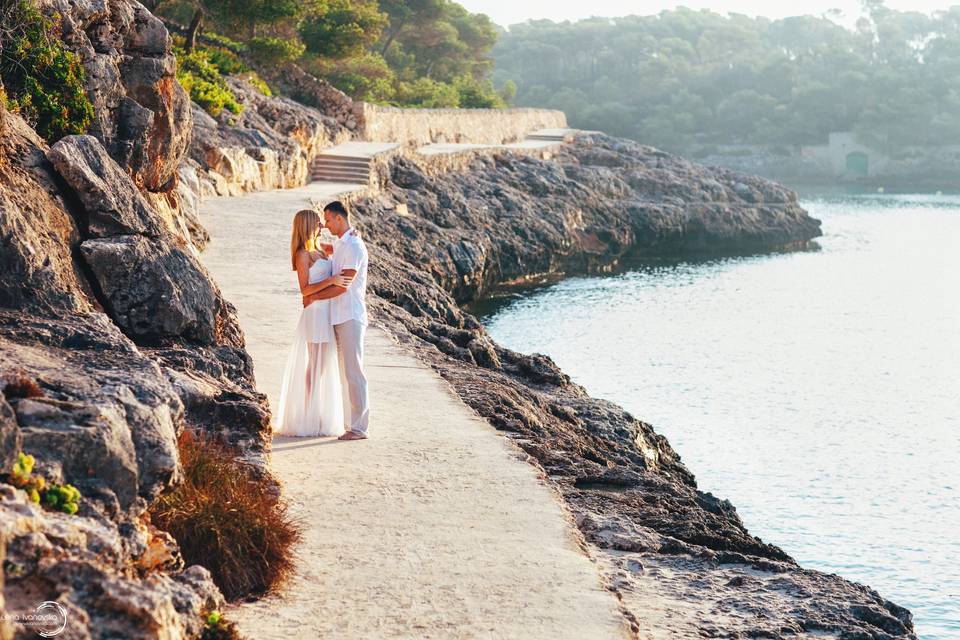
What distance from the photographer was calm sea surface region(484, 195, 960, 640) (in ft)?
53.4

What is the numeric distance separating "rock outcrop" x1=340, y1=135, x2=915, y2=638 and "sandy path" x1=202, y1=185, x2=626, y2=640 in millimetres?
413

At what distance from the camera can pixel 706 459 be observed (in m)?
19.8

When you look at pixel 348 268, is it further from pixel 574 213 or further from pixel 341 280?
pixel 574 213

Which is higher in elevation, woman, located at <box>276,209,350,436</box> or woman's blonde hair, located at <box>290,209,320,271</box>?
woman's blonde hair, located at <box>290,209,320,271</box>

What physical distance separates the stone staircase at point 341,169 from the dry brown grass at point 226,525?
28.1m

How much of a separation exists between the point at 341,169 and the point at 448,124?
18834mm

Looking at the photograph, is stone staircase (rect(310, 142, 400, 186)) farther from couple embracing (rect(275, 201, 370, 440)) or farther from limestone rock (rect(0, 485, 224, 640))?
limestone rock (rect(0, 485, 224, 640))

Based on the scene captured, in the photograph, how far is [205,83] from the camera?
30.0 meters

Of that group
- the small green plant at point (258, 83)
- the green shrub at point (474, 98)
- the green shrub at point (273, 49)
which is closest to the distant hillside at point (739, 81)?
the green shrub at point (474, 98)

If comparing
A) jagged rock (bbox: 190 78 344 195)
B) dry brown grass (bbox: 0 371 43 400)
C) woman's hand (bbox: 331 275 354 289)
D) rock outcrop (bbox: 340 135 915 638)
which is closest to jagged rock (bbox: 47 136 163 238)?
woman's hand (bbox: 331 275 354 289)

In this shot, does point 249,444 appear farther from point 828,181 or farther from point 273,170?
point 828,181

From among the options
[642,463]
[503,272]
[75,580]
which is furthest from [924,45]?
[75,580]

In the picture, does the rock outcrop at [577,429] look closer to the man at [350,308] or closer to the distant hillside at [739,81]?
the man at [350,308]

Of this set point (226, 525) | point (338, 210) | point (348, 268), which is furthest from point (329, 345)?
point (226, 525)
